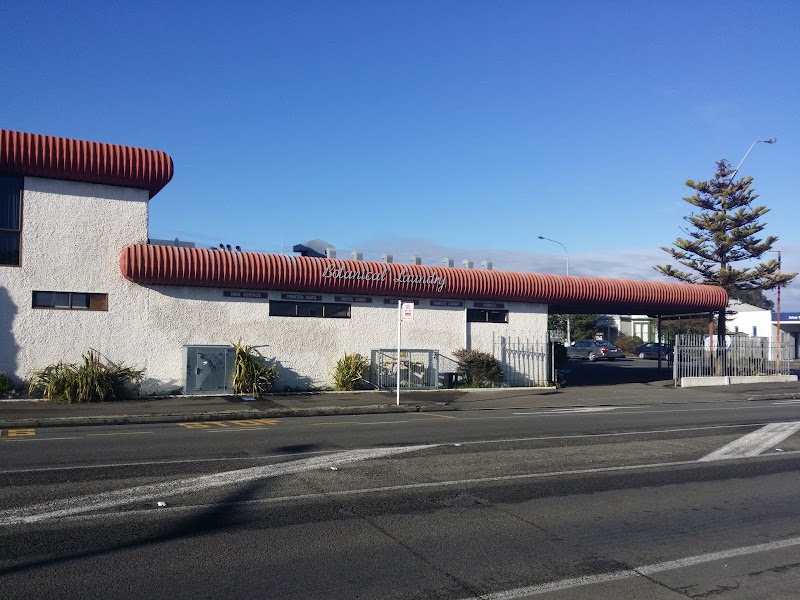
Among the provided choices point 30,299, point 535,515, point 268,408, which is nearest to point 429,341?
point 268,408

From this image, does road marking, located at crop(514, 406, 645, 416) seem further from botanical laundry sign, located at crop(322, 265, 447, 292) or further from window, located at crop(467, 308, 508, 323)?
botanical laundry sign, located at crop(322, 265, 447, 292)

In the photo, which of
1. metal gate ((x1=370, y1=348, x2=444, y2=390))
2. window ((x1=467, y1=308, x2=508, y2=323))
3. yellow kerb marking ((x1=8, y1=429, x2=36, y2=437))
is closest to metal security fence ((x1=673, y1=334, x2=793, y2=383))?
window ((x1=467, y1=308, x2=508, y2=323))

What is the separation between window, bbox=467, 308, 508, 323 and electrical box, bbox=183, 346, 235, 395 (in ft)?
31.1

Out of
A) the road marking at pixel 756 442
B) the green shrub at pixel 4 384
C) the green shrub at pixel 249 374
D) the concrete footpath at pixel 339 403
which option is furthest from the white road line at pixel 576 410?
the green shrub at pixel 4 384

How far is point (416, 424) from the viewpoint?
658 inches

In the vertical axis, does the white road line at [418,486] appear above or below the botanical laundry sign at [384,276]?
below

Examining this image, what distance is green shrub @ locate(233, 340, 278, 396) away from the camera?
22297 mm

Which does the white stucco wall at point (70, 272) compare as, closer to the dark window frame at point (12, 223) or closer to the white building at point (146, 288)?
the white building at point (146, 288)

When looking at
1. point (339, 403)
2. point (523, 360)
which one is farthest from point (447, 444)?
point (523, 360)

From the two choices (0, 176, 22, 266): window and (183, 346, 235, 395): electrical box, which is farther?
(183, 346, 235, 395): electrical box

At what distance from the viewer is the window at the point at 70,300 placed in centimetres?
Result: 2089

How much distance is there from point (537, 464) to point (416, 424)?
555cm

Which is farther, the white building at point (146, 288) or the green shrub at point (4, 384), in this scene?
the white building at point (146, 288)

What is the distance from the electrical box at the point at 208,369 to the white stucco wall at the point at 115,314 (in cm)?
59
